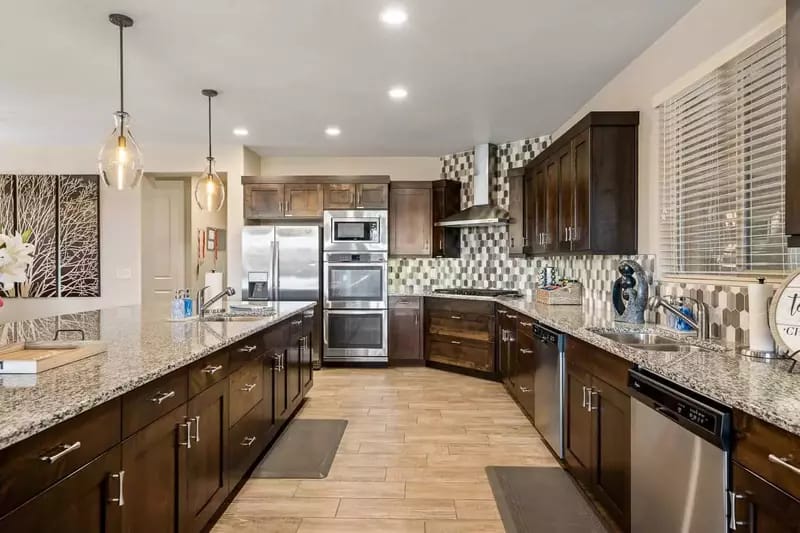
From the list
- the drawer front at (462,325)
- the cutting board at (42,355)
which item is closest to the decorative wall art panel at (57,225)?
the drawer front at (462,325)

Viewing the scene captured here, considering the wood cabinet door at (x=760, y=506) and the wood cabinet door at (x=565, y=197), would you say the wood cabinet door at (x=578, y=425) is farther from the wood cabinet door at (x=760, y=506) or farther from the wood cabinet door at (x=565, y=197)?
the wood cabinet door at (x=565, y=197)

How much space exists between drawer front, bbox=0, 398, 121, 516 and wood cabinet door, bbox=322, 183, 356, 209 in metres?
4.54

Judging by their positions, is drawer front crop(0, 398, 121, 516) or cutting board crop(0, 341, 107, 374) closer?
drawer front crop(0, 398, 121, 516)

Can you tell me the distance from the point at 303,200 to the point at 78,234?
262 cm

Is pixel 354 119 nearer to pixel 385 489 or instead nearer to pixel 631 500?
pixel 385 489

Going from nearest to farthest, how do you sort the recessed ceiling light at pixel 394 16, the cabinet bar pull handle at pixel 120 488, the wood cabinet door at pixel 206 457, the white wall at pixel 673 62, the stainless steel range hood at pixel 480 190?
the cabinet bar pull handle at pixel 120 488 < the wood cabinet door at pixel 206 457 < the white wall at pixel 673 62 < the recessed ceiling light at pixel 394 16 < the stainless steel range hood at pixel 480 190

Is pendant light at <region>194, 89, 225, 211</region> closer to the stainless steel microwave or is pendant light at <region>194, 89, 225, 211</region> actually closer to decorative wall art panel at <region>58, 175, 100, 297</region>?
the stainless steel microwave

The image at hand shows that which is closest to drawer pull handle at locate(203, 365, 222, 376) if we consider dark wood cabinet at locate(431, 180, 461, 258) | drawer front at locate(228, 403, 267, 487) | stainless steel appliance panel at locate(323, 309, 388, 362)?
drawer front at locate(228, 403, 267, 487)

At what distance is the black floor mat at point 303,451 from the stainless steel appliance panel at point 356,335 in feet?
6.36

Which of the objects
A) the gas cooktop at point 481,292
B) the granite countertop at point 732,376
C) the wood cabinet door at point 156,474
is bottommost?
the wood cabinet door at point 156,474

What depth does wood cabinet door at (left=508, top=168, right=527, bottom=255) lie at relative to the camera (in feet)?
16.3

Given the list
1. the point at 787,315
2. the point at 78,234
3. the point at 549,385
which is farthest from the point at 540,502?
the point at 78,234

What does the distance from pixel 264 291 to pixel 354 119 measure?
230 cm

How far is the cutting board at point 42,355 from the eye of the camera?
4.76ft
